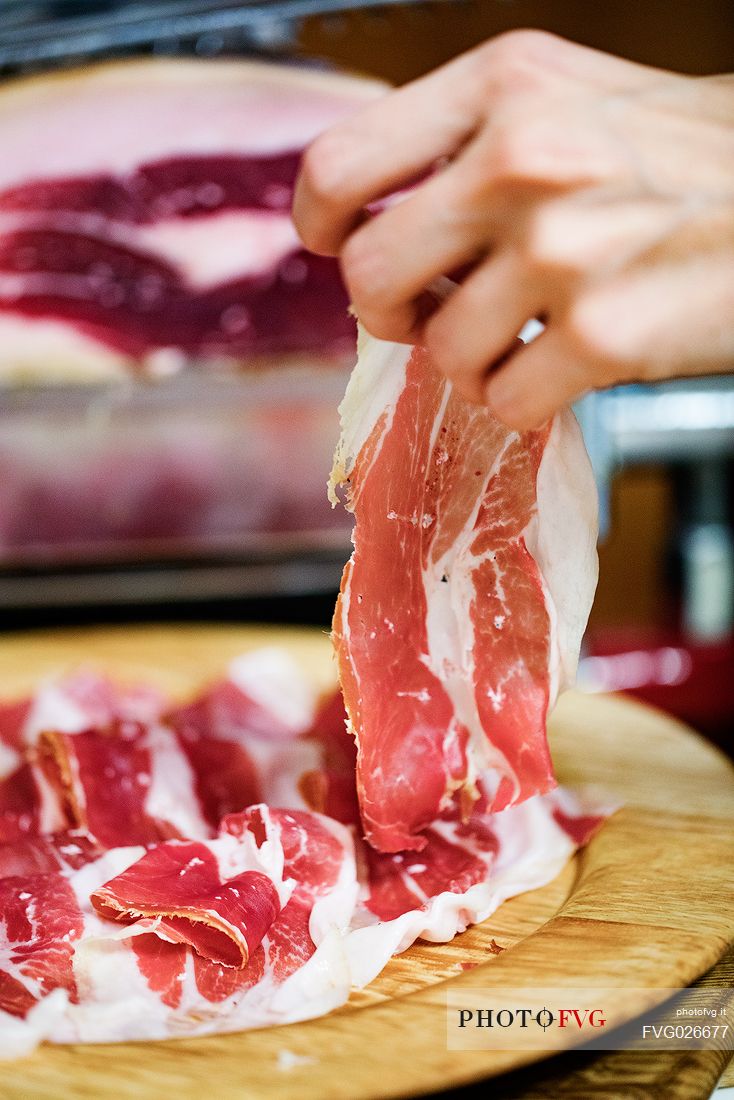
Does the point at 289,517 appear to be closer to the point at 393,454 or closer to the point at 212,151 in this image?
the point at 212,151

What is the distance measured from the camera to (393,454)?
1144mm

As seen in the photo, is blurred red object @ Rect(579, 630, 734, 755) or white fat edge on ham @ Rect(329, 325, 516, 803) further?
blurred red object @ Rect(579, 630, 734, 755)

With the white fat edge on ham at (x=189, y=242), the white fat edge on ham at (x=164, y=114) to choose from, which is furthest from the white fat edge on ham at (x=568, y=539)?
the white fat edge on ham at (x=164, y=114)

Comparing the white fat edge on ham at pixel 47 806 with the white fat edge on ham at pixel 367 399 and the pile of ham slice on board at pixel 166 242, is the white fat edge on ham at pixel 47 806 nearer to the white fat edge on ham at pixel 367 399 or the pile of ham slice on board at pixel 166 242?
the white fat edge on ham at pixel 367 399

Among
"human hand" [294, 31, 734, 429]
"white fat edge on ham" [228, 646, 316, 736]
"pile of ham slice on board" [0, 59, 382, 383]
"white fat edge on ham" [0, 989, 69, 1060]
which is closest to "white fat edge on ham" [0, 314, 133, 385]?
"pile of ham slice on board" [0, 59, 382, 383]

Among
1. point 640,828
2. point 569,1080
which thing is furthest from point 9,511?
point 569,1080

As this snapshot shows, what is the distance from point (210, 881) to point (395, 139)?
0.77 metres

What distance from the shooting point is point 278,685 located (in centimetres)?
189

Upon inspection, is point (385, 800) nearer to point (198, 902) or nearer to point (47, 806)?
point (198, 902)

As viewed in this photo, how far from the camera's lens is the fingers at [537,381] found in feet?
2.65

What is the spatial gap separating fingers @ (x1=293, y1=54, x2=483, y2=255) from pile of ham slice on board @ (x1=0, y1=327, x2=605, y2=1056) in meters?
0.28

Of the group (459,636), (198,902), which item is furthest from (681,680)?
(198,902)

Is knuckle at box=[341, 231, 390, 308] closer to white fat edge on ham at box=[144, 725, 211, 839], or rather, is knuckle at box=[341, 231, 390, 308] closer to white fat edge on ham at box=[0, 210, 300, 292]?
white fat edge on ham at box=[144, 725, 211, 839]

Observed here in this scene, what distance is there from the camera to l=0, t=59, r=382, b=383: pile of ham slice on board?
2428 mm
